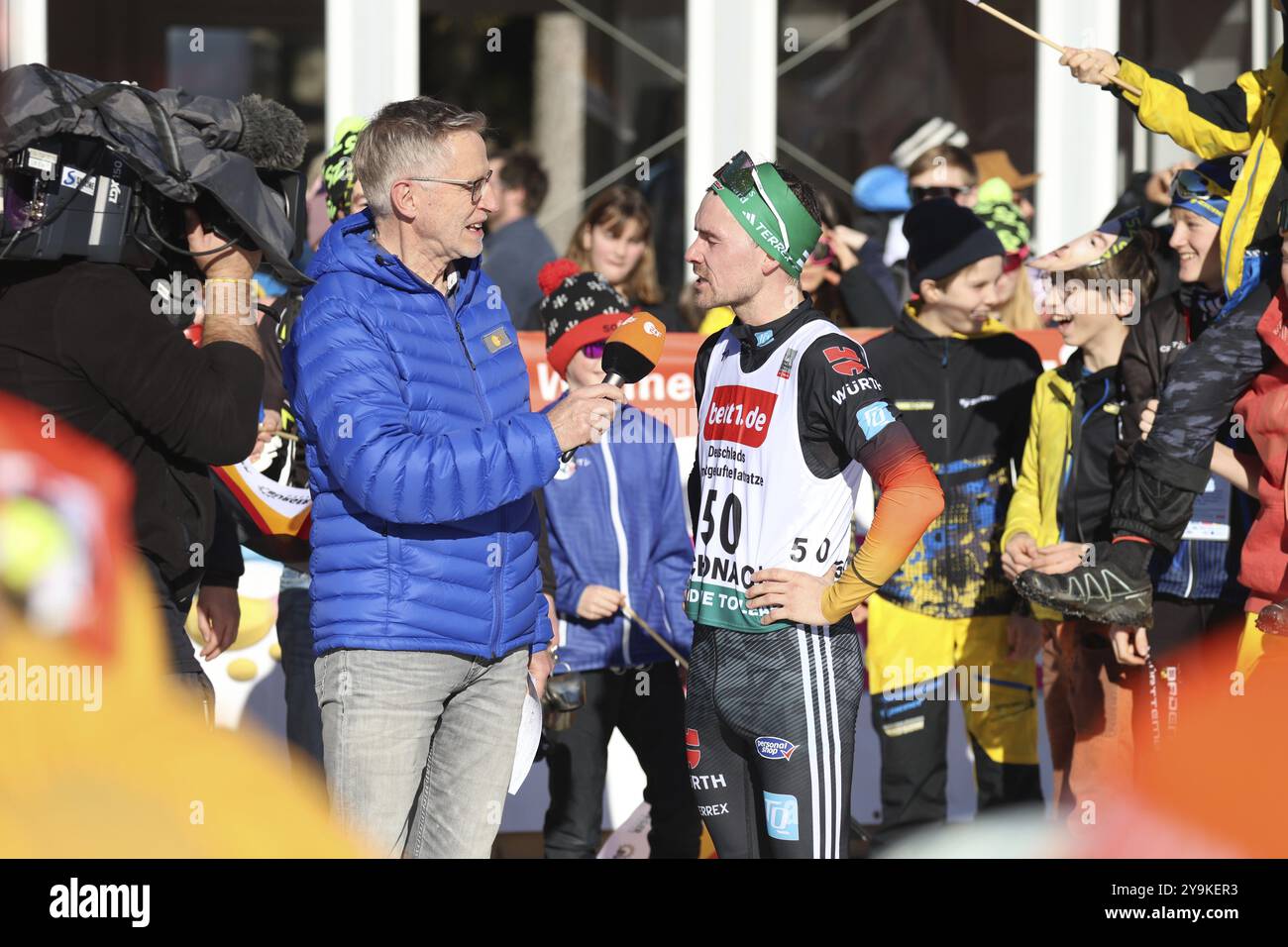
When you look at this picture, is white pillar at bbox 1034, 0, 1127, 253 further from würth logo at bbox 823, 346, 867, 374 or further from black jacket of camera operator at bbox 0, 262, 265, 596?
black jacket of camera operator at bbox 0, 262, 265, 596

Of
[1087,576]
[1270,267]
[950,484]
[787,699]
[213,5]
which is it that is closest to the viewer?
[787,699]

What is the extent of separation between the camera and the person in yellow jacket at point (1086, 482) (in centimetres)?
490

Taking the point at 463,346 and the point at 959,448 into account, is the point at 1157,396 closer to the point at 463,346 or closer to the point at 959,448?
the point at 959,448

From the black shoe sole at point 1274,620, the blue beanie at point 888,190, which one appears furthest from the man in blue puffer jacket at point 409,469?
the blue beanie at point 888,190

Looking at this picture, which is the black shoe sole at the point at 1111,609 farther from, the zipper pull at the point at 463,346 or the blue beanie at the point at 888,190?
the blue beanie at the point at 888,190

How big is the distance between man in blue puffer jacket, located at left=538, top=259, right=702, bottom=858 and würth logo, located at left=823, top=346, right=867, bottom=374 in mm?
1270

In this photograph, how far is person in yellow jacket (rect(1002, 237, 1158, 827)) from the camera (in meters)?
4.90

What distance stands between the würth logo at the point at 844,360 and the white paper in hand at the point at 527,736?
3.22 feet

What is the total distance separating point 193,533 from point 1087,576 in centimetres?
243

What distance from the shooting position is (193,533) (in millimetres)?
3602

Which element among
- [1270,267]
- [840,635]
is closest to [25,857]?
[840,635]

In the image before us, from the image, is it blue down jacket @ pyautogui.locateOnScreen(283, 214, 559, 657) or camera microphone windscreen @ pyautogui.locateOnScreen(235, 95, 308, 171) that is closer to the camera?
blue down jacket @ pyautogui.locateOnScreen(283, 214, 559, 657)

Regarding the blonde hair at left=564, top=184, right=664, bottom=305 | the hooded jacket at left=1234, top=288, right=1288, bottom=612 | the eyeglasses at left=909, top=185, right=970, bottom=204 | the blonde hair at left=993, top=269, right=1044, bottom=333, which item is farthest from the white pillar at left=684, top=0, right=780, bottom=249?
the hooded jacket at left=1234, top=288, right=1288, bottom=612
